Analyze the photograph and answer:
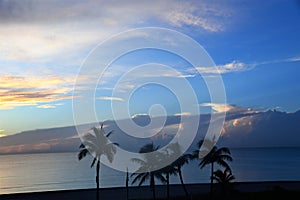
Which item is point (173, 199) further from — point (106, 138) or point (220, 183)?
point (106, 138)

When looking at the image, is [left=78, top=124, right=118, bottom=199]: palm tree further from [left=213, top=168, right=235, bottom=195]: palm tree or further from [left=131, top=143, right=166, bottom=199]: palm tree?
[left=213, top=168, right=235, bottom=195]: palm tree

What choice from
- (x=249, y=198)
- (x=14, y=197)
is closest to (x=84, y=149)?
(x=249, y=198)

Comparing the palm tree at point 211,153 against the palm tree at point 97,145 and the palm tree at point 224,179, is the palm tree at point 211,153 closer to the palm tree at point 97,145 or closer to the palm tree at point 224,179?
the palm tree at point 224,179

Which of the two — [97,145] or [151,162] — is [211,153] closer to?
[151,162]

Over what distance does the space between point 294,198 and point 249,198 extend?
5397 millimetres

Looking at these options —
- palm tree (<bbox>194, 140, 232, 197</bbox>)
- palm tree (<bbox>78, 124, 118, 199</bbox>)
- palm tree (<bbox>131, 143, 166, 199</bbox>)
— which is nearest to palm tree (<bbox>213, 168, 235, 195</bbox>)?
palm tree (<bbox>194, 140, 232, 197</bbox>)

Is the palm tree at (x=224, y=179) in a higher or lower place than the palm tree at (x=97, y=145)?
lower

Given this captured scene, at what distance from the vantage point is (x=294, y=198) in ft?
140

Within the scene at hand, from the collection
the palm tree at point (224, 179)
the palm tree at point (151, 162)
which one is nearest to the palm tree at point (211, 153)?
the palm tree at point (224, 179)

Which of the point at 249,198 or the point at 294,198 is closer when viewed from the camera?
the point at 294,198

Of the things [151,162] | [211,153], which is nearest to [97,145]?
[151,162]

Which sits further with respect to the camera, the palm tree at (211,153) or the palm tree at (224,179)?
the palm tree at (211,153)

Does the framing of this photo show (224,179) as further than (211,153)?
No

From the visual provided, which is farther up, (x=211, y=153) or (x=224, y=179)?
(x=211, y=153)
